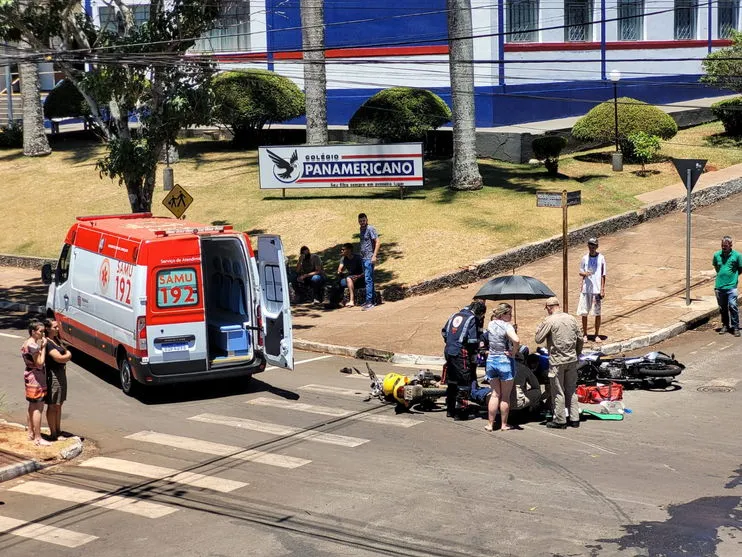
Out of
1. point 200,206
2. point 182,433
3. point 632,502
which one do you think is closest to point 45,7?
point 200,206

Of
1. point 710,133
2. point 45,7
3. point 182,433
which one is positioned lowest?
point 182,433

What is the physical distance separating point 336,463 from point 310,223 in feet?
49.8

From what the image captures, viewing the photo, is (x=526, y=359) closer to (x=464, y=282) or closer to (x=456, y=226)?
(x=464, y=282)

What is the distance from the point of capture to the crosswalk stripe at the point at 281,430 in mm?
12867

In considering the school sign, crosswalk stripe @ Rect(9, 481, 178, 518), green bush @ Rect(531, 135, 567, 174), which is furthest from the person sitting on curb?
crosswalk stripe @ Rect(9, 481, 178, 518)

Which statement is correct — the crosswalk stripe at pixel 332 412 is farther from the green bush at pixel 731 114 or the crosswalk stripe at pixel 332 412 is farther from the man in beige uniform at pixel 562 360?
the green bush at pixel 731 114

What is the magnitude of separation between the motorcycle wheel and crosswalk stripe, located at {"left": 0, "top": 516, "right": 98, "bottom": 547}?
25.6 ft

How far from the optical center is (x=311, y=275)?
22125mm

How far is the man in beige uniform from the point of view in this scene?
12992 mm

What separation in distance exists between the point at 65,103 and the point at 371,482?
31.5 meters

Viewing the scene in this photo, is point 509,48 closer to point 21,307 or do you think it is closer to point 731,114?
point 731,114

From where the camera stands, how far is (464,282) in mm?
22328

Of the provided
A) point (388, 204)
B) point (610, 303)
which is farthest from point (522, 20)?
point (610, 303)

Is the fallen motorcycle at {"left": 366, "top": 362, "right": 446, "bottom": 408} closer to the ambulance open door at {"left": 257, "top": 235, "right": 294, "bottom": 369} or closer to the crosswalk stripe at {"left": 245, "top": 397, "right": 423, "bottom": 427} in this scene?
the crosswalk stripe at {"left": 245, "top": 397, "right": 423, "bottom": 427}
